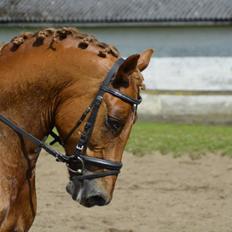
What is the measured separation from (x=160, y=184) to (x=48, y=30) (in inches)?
226

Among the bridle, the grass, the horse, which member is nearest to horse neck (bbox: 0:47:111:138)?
the horse

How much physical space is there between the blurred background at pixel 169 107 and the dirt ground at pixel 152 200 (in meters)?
0.01

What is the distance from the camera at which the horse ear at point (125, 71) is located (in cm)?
374

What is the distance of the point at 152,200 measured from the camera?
8.46 metres

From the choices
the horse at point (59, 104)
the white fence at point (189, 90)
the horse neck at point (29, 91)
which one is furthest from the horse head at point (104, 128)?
the white fence at point (189, 90)

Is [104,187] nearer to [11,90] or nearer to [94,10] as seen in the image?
[11,90]

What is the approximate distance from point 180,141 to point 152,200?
4605mm

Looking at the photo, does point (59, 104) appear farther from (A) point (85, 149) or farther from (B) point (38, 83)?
(A) point (85, 149)

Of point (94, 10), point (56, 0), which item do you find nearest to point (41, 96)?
point (94, 10)

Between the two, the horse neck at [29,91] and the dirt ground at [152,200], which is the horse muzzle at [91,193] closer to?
the horse neck at [29,91]

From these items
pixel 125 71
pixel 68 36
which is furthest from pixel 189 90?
pixel 125 71

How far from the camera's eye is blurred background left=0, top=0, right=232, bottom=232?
7.82m

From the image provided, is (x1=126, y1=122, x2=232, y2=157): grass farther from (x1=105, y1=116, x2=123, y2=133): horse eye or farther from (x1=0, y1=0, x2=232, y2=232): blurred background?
(x1=105, y1=116, x2=123, y2=133): horse eye

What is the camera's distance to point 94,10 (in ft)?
78.1
